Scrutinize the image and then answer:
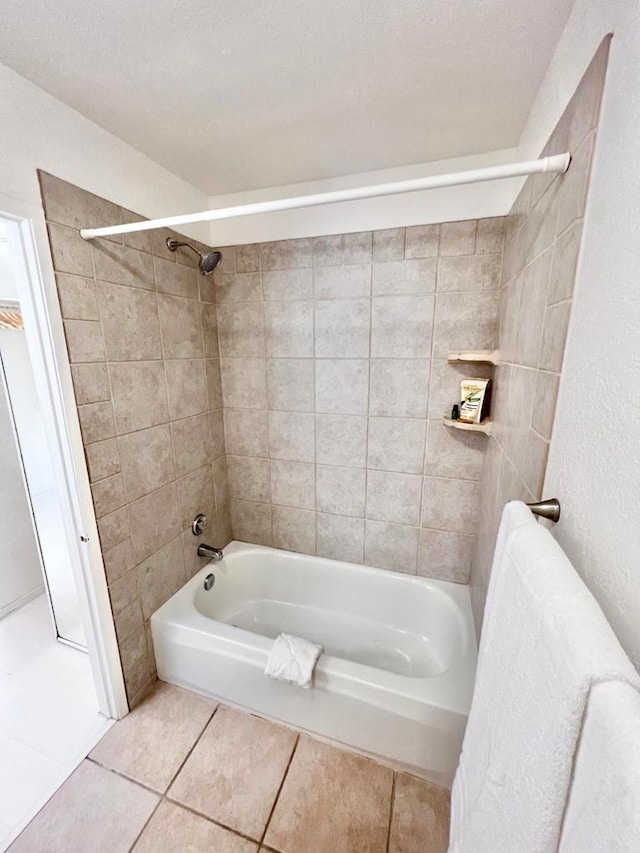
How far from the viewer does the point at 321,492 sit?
188 centimetres

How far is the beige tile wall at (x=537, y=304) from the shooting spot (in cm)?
70

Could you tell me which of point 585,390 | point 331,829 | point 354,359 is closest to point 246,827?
point 331,829

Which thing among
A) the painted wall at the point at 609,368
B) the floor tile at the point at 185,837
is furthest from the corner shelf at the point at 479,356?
the floor tile at the point at 185,837

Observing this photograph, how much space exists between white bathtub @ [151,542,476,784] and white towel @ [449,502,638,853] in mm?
482

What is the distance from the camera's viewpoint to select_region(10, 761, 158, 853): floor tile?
3.42ft

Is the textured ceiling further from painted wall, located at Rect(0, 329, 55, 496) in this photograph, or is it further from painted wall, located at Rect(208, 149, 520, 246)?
painted wall, located at Rect(0, 329, 55, 496)

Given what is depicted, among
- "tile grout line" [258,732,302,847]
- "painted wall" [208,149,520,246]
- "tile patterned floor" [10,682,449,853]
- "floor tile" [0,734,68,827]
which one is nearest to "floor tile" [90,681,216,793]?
"tile patterned floor" [10,682,449,853]

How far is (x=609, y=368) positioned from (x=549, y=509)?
0.98 feet

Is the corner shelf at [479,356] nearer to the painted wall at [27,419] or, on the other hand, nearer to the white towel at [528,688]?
the white towel at [528,688]

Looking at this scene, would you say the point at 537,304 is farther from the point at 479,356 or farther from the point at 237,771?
the point at 237,771

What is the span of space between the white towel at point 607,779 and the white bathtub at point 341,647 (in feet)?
3.09

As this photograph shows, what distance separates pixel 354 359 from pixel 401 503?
2.52 ft

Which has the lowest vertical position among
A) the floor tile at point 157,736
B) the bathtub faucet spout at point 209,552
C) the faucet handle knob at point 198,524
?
the floor tile at point 157,736

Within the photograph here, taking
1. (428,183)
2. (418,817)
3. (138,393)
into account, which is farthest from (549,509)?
(138,393)
